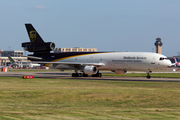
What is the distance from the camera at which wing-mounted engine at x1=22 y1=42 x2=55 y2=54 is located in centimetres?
6619

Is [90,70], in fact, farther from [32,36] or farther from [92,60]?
[32,36]

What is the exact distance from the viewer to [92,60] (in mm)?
61562

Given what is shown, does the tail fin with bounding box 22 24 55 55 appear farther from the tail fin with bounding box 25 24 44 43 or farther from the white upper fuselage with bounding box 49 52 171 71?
the white upper fuselage with bounding box 49 52 171 71

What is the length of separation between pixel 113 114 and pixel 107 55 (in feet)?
147

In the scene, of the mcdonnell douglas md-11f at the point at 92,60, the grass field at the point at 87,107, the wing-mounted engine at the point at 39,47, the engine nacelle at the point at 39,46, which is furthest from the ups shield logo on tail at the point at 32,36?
the grass field at the point at 87,107

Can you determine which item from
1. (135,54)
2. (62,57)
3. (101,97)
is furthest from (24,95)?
(62,57)

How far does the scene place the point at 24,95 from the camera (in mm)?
25672

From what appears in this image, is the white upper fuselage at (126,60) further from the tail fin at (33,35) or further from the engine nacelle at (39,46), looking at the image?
the tail fin at (33,35)

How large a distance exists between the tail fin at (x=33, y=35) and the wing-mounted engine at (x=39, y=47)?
0.94 meters

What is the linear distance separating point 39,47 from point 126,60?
2106 cm

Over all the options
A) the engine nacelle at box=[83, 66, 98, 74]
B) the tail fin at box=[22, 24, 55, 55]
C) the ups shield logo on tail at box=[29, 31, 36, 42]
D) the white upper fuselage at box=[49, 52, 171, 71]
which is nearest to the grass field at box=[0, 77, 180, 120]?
the white upper fuselage at box=[49, 52, 171, 71]

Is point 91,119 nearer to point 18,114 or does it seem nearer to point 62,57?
point 18,114

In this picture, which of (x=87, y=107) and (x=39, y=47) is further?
(x=39, y=47)

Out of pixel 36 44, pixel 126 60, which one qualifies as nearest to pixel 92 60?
pixel 126 60
